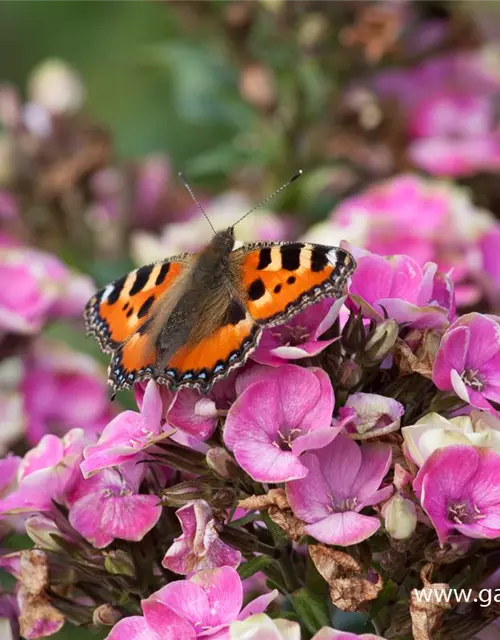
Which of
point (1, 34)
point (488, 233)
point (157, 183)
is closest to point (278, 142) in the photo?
point (157, 183)

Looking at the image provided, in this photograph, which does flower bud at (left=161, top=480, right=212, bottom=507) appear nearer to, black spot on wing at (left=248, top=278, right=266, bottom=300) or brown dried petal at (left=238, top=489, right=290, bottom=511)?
brown dried petal at (left=238, top=489, right=290, bottom=511)

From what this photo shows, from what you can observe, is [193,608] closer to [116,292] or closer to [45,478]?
[45,478]

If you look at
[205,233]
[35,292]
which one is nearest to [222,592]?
[35,292]

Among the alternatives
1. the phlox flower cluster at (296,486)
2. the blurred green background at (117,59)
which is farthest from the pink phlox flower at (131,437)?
the blurred green background at (117,59)

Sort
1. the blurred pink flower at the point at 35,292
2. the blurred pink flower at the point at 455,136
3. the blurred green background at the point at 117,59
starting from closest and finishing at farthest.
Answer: the blurred pink flower at the point at 35,292, the blurred pink flower at the point at 455,136, the blurred green background at the point at 117,59

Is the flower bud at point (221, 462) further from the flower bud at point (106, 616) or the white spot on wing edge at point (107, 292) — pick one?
the white spot on wing edge at point (107, 292)

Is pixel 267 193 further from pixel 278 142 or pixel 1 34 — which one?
pixel 1 34

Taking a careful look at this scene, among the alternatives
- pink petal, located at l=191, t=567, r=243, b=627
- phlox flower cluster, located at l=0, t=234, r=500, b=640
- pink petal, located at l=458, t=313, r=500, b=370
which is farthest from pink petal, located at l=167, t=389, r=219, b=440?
pink petal, located at l=458, t=313, r=500, b=370

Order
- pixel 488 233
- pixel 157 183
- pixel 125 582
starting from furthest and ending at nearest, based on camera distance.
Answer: pixel 157 183 → pixel 488 233 → pixel 125 582
